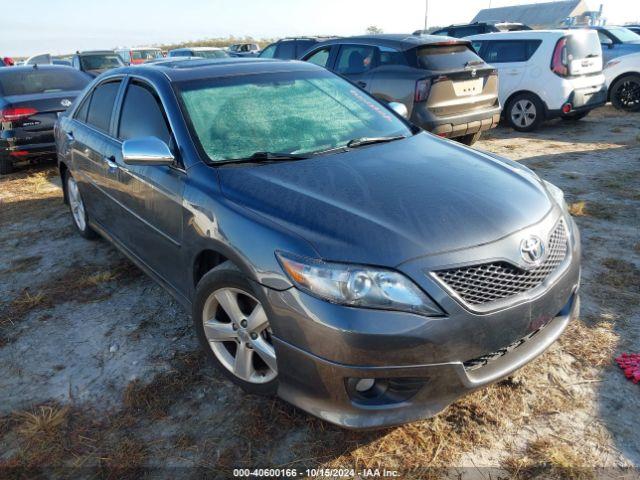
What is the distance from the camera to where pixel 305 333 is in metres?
1.99

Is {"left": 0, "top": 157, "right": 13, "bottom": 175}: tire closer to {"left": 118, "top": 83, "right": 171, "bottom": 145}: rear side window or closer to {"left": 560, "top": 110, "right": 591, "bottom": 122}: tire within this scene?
{"left": 118, "top": 83, "right": 171, "bottom": 145}: rear side window

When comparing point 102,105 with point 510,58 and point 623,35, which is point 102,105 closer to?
point 510,58

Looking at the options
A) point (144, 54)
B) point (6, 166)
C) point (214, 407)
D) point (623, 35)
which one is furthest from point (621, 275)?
point (144, 54)

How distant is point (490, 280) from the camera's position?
6.56ft

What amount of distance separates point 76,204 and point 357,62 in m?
4.47

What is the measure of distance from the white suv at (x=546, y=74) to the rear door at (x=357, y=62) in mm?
3002

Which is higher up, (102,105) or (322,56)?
(322,56)

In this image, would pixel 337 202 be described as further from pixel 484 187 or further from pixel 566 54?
pixel 566 54

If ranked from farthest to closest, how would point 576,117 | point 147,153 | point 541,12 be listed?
point 541,12, point 576,117, point 147,153

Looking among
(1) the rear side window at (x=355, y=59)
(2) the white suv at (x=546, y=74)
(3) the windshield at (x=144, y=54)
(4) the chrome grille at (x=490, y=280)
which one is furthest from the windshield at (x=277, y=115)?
(3) the windshield at (x=144, y=54)

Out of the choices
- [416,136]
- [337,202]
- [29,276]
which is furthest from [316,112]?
[29,276]

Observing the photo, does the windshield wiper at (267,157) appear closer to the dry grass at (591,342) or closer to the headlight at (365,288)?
the headlight at (365,288)

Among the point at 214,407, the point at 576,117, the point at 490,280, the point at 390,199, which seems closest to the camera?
the point at 490,280

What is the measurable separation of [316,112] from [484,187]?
1233mm
